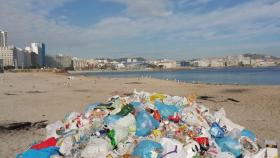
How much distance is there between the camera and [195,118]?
6434 mm

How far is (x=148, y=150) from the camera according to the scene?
510 cm

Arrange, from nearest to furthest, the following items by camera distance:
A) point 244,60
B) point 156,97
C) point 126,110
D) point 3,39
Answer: point 126,110, point 156,97, point 3,39, point 244,60

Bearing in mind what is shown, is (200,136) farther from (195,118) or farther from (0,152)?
(0,152)

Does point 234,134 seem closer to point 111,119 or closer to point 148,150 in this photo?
point 148,150

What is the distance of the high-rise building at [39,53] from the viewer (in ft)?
479

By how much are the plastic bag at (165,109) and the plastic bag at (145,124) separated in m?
0.39

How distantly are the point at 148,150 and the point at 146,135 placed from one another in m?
0.71

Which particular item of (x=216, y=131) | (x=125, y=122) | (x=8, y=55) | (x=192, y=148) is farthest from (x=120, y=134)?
(x=8, y=55)

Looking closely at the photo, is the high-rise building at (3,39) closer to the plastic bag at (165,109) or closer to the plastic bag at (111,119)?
the plastic bag at (165,109)

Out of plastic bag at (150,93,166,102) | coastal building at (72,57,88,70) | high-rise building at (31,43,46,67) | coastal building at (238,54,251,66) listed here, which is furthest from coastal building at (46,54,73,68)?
plastic bag at (150,93,166,102)

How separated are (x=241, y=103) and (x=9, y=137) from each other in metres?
10.1

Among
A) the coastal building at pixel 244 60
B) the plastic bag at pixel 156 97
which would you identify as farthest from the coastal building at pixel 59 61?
the plastic bag at pixel 156 97

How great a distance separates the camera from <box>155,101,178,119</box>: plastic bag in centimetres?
649

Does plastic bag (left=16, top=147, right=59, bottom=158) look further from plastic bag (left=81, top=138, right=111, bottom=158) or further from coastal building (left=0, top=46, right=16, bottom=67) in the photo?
coastal building (left=0, top=46, right=16, bottom=67)
